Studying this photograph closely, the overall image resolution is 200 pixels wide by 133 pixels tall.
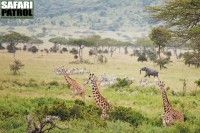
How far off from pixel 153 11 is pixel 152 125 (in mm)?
8527

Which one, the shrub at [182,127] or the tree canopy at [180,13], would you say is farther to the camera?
the tree canopy at [180,13]

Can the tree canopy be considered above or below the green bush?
above

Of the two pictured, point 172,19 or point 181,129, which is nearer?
point 181,129

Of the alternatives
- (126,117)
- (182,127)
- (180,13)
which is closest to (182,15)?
(180,13)

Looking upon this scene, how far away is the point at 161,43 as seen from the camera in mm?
42281

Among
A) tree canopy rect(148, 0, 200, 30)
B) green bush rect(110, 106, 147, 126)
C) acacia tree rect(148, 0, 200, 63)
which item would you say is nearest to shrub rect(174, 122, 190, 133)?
green bush rect(110, 106, 147, 126)

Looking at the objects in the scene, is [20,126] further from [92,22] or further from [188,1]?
[92,22]

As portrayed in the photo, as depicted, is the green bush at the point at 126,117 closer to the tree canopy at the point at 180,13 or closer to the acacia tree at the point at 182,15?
the acacia tree at the point at 182,15

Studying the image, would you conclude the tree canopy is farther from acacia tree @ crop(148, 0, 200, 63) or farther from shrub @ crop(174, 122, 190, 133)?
shrub @ crop(174, 122, 190, 133)

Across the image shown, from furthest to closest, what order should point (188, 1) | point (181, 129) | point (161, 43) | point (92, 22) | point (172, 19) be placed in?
point (92, 22) → point (161, 43) → point (172, 19) → point (188, 1) → point (181, 129)

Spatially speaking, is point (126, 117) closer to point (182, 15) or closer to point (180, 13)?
point (180, 13)

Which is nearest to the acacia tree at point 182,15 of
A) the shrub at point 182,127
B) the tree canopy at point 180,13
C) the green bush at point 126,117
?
the tree canopy at point 180,13

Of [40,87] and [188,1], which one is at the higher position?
[188,1]

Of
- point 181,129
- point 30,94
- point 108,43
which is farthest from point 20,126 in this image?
point 108,43
